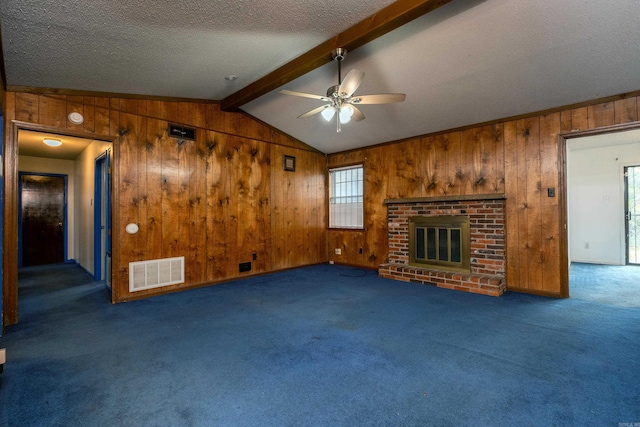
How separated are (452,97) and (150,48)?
11.1 feet

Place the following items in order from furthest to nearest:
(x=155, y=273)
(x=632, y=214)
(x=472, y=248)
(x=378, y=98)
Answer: (x=632, y=214), (x=472, y=248), (x=155, y=273), (x=378, y=98)

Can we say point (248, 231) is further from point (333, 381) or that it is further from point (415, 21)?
point (415, 21)

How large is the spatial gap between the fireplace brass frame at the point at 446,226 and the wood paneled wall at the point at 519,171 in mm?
423

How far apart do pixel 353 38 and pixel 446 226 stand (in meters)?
3.07

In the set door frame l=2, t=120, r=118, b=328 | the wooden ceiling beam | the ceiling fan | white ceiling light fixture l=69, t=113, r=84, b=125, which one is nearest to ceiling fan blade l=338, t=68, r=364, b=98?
the ceiling fan

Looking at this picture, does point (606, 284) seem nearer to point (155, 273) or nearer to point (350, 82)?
point (350, 82)

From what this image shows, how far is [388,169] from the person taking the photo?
17.4 feet

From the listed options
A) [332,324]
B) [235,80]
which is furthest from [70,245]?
[332,324]

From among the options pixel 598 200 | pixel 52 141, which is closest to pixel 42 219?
pixel 52 141

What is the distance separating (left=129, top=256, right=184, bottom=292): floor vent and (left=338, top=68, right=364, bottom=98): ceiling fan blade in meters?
3.16

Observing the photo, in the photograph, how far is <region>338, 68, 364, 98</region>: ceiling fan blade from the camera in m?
2.44

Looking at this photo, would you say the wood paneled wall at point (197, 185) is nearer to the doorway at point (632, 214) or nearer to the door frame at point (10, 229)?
the door frame at point (10, 229)

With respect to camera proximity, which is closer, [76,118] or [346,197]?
[76,118]

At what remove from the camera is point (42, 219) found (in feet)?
21.1
